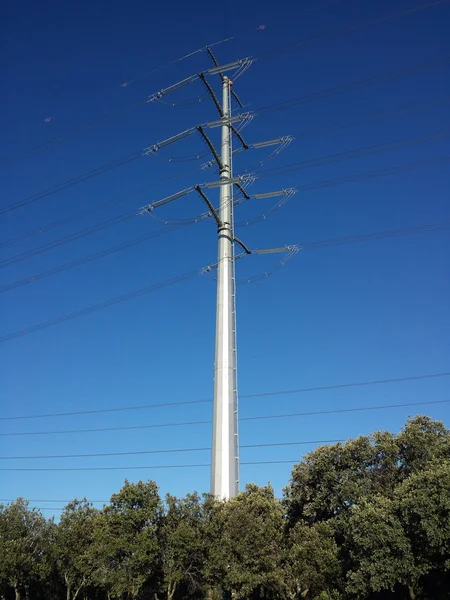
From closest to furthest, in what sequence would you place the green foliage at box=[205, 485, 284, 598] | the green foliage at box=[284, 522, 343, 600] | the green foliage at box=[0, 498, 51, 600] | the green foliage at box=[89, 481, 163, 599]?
1. the green foliage at box=[89, 481, 163, 599]
2. the green foliage at box=[205, 485, 284, 598]
3. the green foliage at box=[284, 522, 343, 600]
4. the green foliage at box=[0, 498, 51, 600]

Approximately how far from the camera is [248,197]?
166 ft

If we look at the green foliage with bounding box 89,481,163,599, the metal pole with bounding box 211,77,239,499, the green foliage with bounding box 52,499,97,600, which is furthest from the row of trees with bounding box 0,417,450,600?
the green foliage with bounding box 52,499,97,600

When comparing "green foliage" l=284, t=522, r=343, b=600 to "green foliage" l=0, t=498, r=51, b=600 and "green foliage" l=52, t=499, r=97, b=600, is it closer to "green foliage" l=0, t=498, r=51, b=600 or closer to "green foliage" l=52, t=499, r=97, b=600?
"green foliage" l=52, t=499, r=97, b=600

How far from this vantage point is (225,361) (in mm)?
42469

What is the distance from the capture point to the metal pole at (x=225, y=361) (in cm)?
3797

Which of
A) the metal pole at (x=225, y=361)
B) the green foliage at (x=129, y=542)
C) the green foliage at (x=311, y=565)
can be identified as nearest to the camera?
the green foliage at (x=129, y=542)

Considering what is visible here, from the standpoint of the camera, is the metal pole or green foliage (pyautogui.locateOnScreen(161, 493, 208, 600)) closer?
green foliage (pyautogui.locateOnScreen(161, 493, 208, 600))

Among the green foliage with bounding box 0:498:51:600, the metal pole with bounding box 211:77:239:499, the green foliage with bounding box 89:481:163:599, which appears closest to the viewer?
the green foliage with bounding box 89:481:163:599

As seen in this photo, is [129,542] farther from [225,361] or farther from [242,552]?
[225,361]

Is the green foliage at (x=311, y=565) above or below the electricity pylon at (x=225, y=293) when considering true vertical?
below

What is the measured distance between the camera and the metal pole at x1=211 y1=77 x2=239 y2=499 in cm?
3797

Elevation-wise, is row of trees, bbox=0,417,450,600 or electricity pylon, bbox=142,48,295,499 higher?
electricity pylon, bbox=142,48,295,499

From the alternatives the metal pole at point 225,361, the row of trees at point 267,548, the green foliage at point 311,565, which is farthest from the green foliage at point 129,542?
the green foliage at point 311,565

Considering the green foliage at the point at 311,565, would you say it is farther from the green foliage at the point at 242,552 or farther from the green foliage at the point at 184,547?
the green foliage at the point at 184,547
